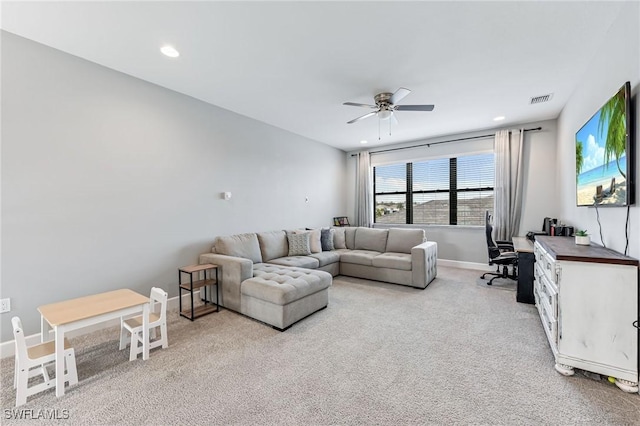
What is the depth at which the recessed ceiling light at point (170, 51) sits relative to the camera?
101 inches

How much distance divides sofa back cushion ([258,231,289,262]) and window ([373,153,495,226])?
3071 millimetres

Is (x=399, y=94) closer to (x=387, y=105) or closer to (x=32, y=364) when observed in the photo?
(x=387, y=105)

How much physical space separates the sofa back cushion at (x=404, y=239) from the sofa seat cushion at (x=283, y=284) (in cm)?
209

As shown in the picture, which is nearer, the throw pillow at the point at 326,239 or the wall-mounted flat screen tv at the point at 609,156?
the wall-mounted flat screen tv at the point at 609,156

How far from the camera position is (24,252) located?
2.47 metres

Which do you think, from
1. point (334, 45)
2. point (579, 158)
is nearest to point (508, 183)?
point (579, 158)

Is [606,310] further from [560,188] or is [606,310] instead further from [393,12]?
[560,188]

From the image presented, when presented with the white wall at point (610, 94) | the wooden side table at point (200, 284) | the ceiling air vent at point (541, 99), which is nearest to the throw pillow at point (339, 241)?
the wooden side table at point (200, 284)

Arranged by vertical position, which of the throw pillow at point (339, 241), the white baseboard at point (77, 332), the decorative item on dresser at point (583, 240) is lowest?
the white baseboard at point (77, 332)

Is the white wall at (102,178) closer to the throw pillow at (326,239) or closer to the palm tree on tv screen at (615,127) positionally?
the throw pillow at (326,239)

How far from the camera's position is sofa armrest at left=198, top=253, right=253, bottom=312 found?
327 cm

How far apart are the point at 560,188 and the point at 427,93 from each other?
2.78 m

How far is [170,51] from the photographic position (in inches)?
104

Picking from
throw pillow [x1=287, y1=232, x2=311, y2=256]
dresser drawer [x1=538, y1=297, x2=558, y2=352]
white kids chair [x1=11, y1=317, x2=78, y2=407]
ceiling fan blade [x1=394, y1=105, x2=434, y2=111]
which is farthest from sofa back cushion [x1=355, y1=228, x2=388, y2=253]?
white kids chair [x1=11, y1=317, x2=78, y2=407]
